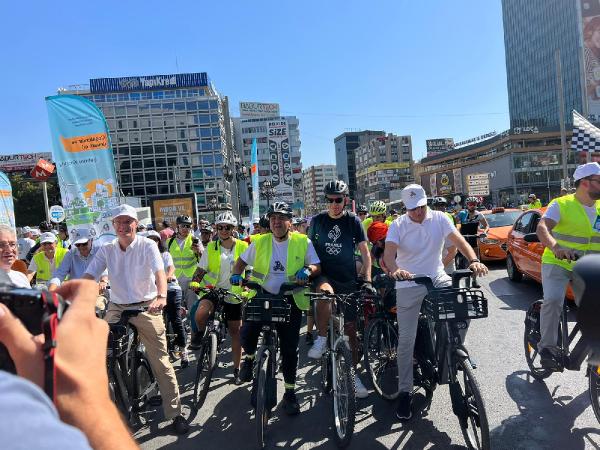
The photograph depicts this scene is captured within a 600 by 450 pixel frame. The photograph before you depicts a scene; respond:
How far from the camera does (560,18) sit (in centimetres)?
8856

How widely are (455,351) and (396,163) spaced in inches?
6310

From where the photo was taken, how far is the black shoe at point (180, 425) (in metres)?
4.22

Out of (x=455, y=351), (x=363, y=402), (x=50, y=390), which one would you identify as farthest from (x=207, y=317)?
(x=50, y=390)

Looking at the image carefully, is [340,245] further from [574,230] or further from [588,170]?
[588,170]

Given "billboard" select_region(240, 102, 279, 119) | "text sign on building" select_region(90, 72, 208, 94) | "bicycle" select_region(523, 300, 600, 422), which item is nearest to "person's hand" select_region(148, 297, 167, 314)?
"bicycle" select_region(523, 300, 600, 422)

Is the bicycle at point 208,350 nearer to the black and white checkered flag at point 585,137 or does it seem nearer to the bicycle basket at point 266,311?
the bicycle basket at point 266,311

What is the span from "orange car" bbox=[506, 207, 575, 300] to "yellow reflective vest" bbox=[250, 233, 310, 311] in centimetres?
539

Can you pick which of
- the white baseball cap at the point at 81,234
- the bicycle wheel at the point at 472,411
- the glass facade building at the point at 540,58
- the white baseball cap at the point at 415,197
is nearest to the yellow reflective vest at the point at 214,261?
the white baseball cap at the point at 81,234

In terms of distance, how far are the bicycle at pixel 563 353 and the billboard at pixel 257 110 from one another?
118177 millimetres

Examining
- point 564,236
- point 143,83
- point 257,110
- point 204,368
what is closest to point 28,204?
point 143,83

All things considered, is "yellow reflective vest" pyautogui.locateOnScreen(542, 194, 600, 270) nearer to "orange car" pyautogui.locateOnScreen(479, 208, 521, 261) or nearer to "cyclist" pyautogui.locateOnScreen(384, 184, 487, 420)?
"cyclist" pyautogui.locateOnScreen(384, 184, 487, 420)

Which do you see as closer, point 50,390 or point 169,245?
point 50,390

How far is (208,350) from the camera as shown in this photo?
16.5 feet

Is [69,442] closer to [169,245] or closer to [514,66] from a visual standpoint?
[169,245]
